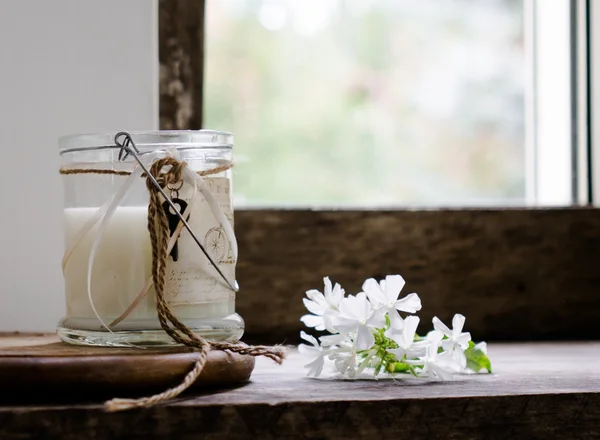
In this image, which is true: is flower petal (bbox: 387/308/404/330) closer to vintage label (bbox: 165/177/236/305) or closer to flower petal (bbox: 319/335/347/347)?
flower petal (bbox: 319/335/347/347)

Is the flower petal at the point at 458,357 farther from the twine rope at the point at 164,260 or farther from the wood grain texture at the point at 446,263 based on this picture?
the wood grain texture at the point at 446,263

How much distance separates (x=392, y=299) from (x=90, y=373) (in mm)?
279

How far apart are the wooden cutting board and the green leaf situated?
0.27 meters

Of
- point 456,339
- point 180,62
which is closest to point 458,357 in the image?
point 456,339

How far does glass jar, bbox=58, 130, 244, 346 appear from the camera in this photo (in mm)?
694

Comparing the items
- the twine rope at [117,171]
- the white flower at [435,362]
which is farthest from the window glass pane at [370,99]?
the white flower at [435,362]

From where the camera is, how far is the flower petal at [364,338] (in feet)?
2.22

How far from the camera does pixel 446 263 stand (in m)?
1.07

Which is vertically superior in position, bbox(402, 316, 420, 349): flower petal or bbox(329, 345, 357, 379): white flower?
bbox(402, 316, 420, 349): flower petal

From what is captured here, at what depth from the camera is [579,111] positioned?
47.4 inches

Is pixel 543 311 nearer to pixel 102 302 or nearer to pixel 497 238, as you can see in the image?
pixel 497 238

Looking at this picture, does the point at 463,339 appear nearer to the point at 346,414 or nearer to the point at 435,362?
the point at 435,362

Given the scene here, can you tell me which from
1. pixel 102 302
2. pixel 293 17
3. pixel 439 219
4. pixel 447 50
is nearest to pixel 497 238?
pixel 439 219

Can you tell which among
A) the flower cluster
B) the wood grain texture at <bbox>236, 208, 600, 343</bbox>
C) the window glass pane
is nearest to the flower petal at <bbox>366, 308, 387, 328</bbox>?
the flower cluster
